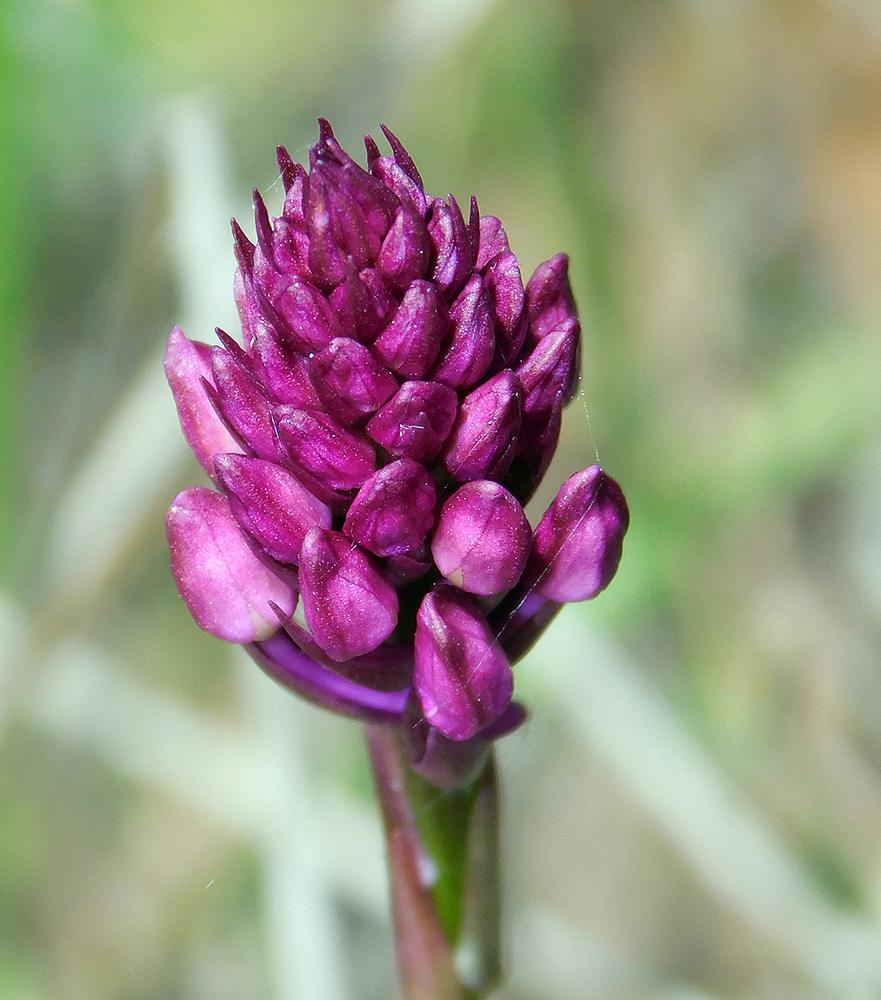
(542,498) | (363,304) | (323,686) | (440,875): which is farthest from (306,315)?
(542,498)

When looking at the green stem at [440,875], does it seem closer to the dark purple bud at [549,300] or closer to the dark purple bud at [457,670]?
the dark purple bud at [457,670]

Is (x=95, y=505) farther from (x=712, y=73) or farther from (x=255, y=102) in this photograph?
(x=712, y=73)

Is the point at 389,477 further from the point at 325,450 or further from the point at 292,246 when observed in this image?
the point at 292,246

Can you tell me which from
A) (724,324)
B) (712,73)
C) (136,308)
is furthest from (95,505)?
(712,73)

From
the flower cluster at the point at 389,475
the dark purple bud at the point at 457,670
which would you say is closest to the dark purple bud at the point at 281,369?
the flower cluster at the point at 389,475

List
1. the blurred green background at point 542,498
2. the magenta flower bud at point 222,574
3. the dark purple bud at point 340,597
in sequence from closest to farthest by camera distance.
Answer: the dark purple bud at point 340,597 < the magenta flower bud at point 222,574 < the blurred green background at point 542,498

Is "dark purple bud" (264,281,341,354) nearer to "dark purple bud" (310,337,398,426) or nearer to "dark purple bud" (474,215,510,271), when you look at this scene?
"dark purple bud" (310,337,398,426)
